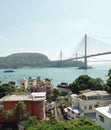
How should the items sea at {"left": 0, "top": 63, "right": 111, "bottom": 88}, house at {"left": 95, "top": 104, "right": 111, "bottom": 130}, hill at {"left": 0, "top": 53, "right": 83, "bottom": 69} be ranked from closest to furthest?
1. house at {"left": 95, "top": 104, "right": 111, "bottom": 130}
2. sea at {"left": 0, "top": 63, "right": 111, "bottom": 88}
3. hill at {"left": 0, "top": 53, "right": 83, "bottom": 69}

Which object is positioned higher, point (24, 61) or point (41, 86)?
point (24, 61)

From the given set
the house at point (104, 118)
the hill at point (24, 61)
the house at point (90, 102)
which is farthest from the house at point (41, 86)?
the hill at point (24, 61)

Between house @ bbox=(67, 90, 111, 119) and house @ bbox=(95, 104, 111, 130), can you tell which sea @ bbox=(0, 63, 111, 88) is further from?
house @ bbox=(95, 104, 111, 130)

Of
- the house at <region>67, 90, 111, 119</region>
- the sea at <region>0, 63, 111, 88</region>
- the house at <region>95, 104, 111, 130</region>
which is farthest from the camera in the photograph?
the sea at <region>0, 63, 111, 88</region>

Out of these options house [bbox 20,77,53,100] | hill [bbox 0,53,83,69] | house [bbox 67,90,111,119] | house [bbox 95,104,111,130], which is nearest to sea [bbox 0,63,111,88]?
house [bbox 20,77,53,100]

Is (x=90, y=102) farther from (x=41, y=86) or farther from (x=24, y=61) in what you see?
(x=24, y=61)

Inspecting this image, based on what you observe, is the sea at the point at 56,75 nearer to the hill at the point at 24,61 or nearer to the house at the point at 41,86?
the house at the point at 41,86

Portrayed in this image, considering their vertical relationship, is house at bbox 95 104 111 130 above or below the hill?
below

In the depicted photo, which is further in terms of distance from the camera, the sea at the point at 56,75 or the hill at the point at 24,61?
the hill at the point at 24,61

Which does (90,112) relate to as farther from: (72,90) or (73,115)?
(72,90)

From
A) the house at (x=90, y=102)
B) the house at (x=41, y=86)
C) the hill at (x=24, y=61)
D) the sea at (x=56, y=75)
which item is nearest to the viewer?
the house at (x=90, y=102)

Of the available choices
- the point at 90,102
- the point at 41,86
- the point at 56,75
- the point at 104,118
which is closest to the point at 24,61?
the point at 56,75

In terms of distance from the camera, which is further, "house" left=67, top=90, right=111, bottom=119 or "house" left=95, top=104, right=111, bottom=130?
"house" left=67, top=90, right=111, bottom=119
